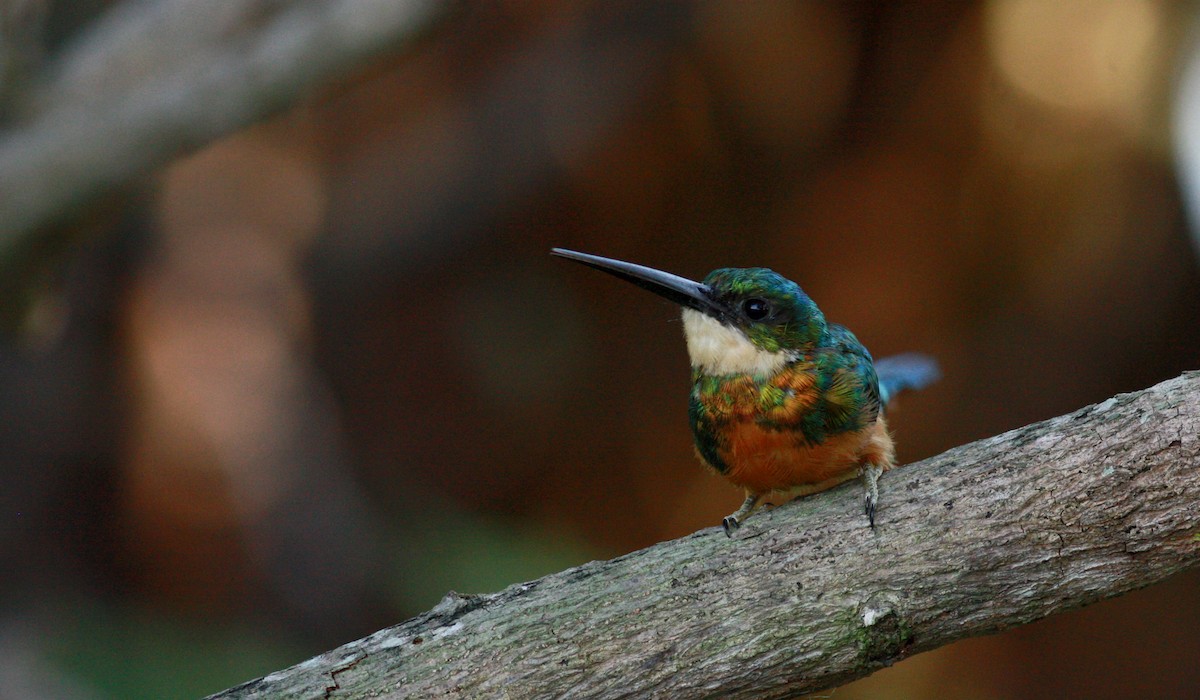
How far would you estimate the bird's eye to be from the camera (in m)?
2.08

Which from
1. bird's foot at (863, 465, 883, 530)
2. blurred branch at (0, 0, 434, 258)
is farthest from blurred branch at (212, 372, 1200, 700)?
blurred branch at (0, 0, 434, 258)

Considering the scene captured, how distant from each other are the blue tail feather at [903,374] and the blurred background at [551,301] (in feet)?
6.69

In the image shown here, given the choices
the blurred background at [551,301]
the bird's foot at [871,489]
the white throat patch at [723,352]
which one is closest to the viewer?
the bird's foot at [871,489]

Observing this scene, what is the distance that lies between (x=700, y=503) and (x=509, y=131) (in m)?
2.13

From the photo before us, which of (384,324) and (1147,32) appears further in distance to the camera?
(384,324)

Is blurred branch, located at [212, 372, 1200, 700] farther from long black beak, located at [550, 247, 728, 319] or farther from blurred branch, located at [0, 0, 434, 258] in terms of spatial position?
blurred branch, located at [0, 0, 434, 258]

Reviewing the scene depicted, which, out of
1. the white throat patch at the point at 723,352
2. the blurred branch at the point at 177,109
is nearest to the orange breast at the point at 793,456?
the white throat patch at the point at 723,352

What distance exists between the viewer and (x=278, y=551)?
505cm

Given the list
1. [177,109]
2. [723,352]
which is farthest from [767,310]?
[177,109]

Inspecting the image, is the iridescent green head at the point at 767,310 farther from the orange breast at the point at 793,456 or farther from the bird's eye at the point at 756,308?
the orange breast at the point at 793,456

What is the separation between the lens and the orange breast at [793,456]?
1.91 meters

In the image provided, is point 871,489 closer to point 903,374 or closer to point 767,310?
point 767,310

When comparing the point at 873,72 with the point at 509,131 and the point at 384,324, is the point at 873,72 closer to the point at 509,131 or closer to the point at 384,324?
the point at 509,131

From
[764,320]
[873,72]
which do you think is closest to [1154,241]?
[873,72]
